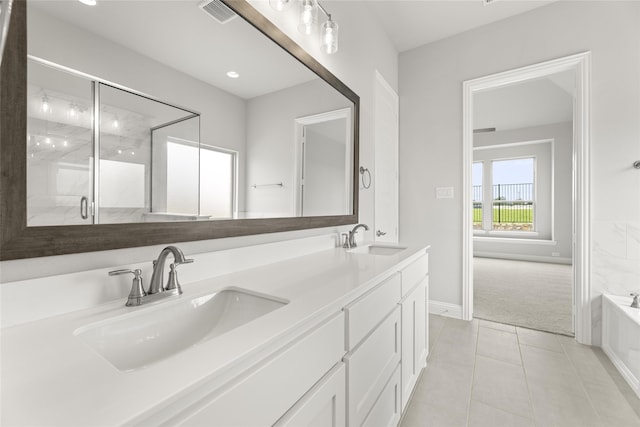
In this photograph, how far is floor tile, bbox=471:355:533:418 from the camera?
1.56 metres

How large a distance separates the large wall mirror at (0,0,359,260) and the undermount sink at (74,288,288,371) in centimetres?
22

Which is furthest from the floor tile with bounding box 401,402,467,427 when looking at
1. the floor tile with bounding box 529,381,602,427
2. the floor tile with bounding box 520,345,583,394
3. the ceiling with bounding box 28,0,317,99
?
the ceiling with bounding box 28,0,317,99

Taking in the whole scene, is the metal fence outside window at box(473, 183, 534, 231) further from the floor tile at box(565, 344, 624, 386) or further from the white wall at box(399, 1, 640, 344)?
the floor tile at box(565, 344, 624, 386)

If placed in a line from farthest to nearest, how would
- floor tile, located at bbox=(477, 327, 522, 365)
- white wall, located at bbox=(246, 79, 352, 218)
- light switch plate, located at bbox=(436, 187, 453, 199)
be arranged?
light switch plate, located at bbox=(436, 187, 453, 199), floor tile, located at bbox=(477, 327, 522, 365), white wall, located at bbox=(246, 79, 352, 218)

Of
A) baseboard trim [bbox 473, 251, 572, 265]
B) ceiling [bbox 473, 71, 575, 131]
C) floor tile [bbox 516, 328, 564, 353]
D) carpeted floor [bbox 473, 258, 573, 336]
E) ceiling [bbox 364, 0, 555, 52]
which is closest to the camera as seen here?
floor tile [bbox 516, 328, 564, 353]

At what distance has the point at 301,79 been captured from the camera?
1544 millimetres

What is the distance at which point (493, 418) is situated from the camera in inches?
57.9

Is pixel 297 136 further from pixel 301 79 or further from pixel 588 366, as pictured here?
pixel 588 366

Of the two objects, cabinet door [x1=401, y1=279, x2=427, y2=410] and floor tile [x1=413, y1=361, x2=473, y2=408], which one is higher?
cabinet door [x1=401, y1=279, x2=427, y2=410]

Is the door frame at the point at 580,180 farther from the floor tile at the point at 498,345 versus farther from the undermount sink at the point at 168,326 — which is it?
the undermount sink at the point at 168,326

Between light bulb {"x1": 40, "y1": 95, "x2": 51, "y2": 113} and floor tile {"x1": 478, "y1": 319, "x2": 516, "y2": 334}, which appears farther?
floor tile {"x1": 478, "y1": 319, "x2": 516, "y2": 334}

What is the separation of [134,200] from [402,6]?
8.99 ft

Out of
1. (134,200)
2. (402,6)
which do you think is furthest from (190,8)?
(402,6)

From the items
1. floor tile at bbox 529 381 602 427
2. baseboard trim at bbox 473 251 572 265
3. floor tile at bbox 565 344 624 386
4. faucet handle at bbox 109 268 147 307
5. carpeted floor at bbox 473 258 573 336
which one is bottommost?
floor tile at bbox 529 381 602 427
